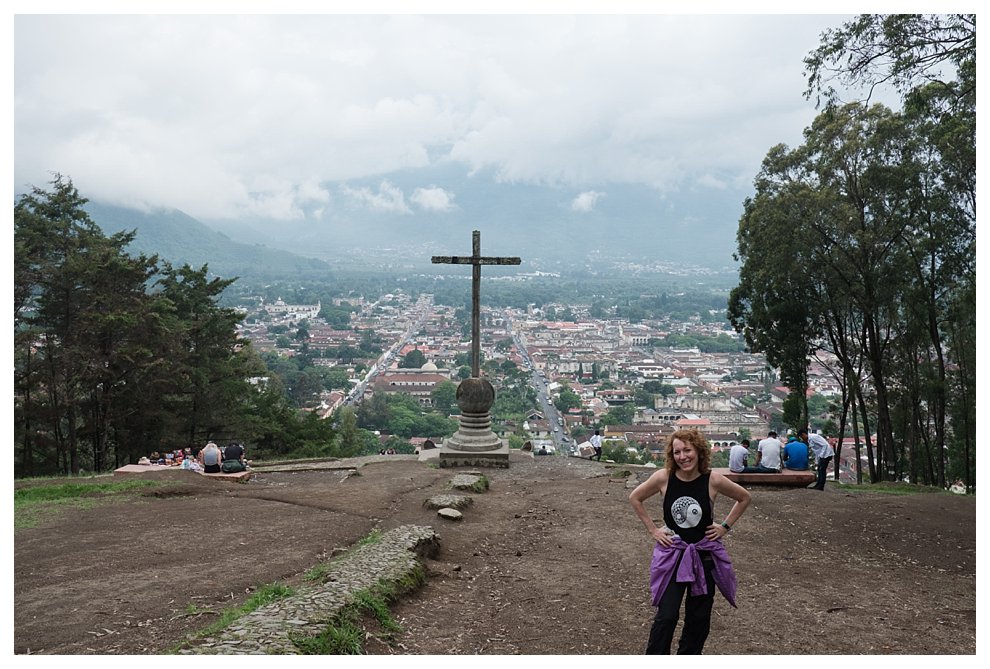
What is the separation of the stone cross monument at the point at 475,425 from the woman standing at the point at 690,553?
9.42 metres

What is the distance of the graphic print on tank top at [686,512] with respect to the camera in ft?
12.2

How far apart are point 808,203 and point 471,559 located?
11718 mm

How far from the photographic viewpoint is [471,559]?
6.59m

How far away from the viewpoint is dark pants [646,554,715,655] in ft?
12.2

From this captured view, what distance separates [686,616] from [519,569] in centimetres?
275

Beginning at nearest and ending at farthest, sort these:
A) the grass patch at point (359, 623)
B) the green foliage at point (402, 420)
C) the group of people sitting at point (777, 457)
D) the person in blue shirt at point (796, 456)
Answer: the grass patch at point (359, 623) → the group of people sitting at point (777, 457) → the person in blue shirt at point (796, 456) → the green foliage at point (402, 420)

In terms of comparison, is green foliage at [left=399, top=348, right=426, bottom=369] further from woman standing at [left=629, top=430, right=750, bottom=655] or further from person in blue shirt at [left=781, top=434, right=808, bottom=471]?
woman standing at [left=629, top=430, right=750, bottom=655]

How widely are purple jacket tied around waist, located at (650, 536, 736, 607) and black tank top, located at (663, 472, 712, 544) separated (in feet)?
0.16

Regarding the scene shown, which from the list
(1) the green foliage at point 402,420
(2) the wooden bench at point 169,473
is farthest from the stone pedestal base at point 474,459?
(1) the green foliage at point 402,420

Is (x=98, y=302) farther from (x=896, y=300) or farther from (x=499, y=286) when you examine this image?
(x=499, y=286)

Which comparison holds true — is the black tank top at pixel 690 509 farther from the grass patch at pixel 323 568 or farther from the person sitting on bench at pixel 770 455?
the person sitting on bench at pixel 770 455

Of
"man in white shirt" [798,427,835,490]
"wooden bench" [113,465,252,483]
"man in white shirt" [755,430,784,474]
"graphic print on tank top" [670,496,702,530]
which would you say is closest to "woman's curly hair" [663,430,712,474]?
"graphic print on tank top" [670,496,702,530]

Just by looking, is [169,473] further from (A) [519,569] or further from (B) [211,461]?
(A) [519,569]

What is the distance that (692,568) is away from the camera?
3.69 m
